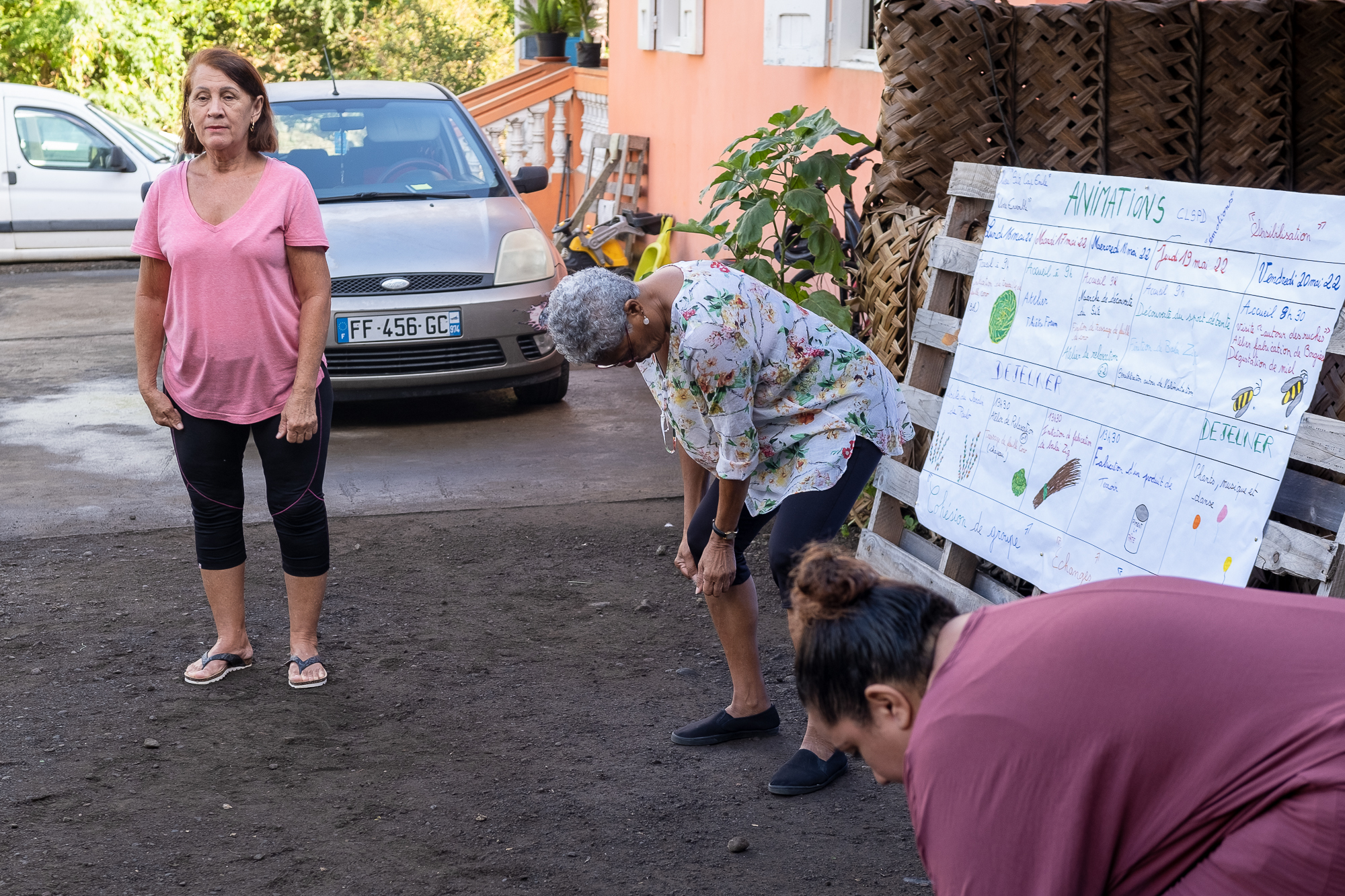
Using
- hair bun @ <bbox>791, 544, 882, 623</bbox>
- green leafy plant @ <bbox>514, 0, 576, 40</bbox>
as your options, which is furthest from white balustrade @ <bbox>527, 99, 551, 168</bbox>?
hair bun @ <bbox>791, 544, 882, 623</bbox>

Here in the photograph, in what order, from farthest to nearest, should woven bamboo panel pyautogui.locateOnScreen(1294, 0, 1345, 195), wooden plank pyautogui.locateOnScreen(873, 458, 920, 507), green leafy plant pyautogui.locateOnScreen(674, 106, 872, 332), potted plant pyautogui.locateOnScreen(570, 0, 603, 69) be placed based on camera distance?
potted plant pyautogui.locateOnScreen(570, 0, 603, 69), green leafy plant pyautogui.locateOnScreen(674, 106, 872, 332), wooden plank pyautogui.locateOnScreen(873, 458, 920, 507), woven bamboo panel pyautogui.locateOnScreen(1294, 0, 1345, 195)

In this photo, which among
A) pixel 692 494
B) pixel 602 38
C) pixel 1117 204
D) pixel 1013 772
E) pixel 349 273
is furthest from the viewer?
pixel 602 38

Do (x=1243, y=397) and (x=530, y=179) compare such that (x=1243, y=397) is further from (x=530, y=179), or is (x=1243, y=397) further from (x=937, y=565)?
(x=530, y=179)

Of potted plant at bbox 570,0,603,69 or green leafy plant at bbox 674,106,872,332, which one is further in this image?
potted plant at bbox 570,0,603,69

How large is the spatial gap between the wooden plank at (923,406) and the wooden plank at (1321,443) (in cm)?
156

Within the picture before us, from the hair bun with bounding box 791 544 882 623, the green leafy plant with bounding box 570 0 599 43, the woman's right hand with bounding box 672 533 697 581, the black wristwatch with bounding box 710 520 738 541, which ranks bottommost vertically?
the woman's right hand with bounding box 672 533 697 581

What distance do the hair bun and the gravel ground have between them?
158cm

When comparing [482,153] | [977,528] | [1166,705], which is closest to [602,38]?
[482,153]

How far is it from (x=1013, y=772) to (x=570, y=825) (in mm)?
2088

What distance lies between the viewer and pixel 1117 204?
4172mm

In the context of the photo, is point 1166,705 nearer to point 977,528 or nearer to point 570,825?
point 570,825

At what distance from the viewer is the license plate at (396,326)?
283 inches

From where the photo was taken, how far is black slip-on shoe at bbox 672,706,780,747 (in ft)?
13.0

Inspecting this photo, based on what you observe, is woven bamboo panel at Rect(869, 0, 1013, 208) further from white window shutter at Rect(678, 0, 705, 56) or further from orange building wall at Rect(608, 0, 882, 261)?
white window shutter at Rect(678, 0, 705, 56)
